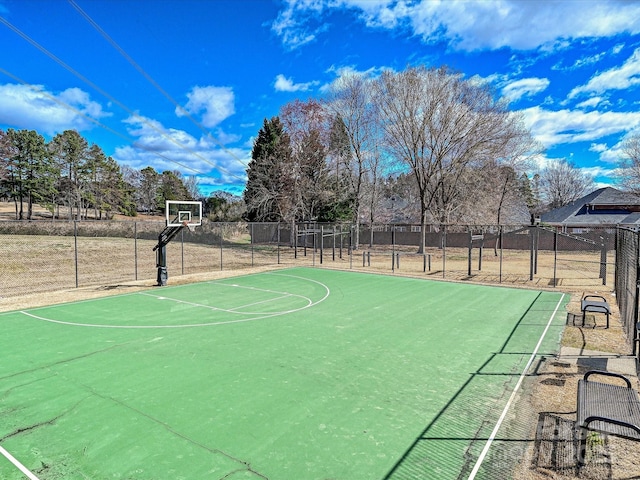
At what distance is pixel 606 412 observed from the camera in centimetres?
392

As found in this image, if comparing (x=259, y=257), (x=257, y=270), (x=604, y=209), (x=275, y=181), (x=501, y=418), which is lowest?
(x=501, y=418)

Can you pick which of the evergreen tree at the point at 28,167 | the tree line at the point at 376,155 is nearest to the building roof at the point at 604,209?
the tree line at the point at 376,155

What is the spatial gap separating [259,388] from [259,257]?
21456 millimetres

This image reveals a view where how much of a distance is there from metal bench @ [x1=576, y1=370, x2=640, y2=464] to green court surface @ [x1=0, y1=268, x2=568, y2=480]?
3.20 feet

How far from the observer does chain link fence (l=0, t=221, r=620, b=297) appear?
16.3 metres

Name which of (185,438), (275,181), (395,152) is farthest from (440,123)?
(185,438)

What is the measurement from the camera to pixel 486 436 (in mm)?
4340

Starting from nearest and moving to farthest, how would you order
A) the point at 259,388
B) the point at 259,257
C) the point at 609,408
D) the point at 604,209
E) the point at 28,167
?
the point at 609,408, the point at 259,388, the point at 259,257, the point at 604,209, the point at 28,167

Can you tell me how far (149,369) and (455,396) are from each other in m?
4.82

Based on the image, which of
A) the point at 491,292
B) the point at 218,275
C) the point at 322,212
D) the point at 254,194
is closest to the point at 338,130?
the point at 322,212

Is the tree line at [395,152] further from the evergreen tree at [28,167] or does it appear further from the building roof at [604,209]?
the evergreen tree at [28,167]

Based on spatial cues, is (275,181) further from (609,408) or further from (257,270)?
(609,408)

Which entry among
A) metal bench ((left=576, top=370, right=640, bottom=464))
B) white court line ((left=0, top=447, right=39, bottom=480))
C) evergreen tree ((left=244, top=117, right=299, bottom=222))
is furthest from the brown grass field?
white court line ((left=0, top=447, right=39, bottom=480))

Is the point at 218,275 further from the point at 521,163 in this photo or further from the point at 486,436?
the point at 521,163
